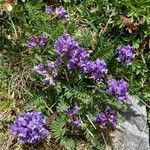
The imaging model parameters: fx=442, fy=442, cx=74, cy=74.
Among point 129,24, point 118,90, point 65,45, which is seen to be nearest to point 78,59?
point 65,45

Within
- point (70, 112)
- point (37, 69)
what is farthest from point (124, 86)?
point (37, 69)

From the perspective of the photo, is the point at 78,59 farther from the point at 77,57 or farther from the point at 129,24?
the point at 129,24

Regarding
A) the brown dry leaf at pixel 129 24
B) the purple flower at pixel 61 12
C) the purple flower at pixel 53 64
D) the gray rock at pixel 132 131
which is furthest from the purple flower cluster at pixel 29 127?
the brown dry leaf at pixel 129 24

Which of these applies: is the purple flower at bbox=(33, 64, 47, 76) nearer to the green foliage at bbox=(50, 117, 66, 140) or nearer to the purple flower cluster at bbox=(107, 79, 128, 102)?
the green foliage at bbox=(50, 117, 66, 140)

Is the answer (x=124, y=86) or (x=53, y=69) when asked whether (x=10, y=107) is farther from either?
(x=124, y=86)

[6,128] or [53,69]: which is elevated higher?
[53,69]

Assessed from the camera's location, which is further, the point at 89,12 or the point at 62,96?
the point at 89,12

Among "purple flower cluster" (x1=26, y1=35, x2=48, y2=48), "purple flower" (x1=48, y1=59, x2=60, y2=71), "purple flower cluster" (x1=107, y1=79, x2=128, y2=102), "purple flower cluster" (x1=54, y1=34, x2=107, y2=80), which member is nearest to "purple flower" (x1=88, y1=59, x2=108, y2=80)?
"purple flower cluster" (x1=54, y1=34, x2=107, y2=80)

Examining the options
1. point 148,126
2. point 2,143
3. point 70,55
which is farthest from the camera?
point 148,126
